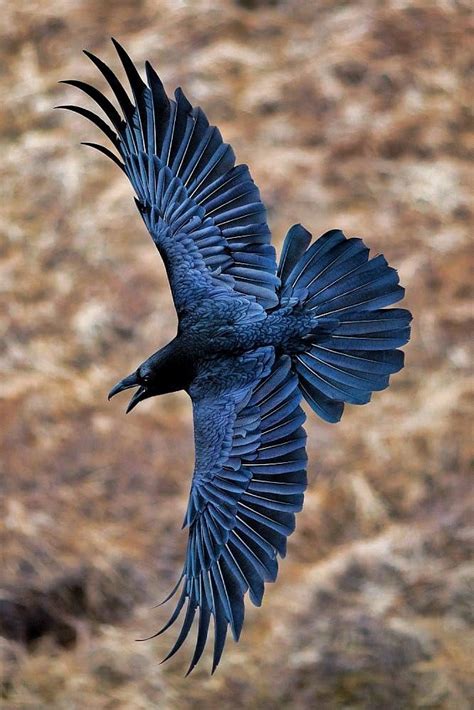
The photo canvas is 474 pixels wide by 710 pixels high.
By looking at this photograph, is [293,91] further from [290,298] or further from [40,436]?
[290,298]

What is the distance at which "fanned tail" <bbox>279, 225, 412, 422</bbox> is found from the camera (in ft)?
14.0

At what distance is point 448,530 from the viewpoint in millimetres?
7461

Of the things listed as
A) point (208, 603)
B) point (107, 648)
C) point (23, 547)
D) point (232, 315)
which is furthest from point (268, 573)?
point (23, 547)

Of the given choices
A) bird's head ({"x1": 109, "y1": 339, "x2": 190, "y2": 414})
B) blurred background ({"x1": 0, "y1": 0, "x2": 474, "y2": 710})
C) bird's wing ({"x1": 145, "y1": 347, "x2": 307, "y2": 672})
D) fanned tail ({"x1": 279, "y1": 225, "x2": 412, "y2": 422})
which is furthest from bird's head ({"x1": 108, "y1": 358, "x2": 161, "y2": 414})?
blurred background ({"x1": 0, "y1": 0, "x2": 474, "y2": 710})

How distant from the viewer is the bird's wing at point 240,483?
3990 mm

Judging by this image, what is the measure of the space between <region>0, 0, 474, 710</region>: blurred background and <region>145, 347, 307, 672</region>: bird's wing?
309 cm

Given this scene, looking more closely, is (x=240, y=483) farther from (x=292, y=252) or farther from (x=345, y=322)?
(x=292, y=252)

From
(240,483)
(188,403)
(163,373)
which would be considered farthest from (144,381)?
(188,403)

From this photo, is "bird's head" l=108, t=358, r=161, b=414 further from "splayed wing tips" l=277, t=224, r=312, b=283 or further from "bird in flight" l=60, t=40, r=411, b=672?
"splayed wing tips" l=277, t=224, r=312, b=283

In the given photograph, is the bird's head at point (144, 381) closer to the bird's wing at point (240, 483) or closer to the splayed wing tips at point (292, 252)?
the bird's wing at point (240, 483)

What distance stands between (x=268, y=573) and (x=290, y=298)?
925 mm

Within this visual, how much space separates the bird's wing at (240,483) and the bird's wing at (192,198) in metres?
0.32

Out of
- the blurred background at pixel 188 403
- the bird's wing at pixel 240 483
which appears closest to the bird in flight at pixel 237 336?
the bird's wing at pixel 240 483

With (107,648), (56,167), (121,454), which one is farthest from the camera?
(56,167)
